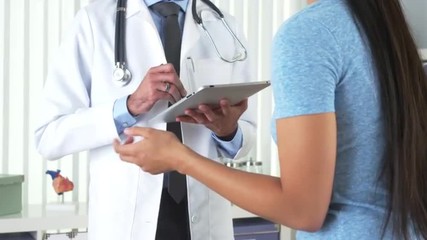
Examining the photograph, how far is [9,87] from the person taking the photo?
8.44 ft

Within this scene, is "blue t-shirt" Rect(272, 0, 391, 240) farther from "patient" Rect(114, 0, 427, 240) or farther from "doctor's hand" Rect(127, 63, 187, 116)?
"doctor's hand" Rect(127, 63, 187, 116)

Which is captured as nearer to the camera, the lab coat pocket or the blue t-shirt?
the blue t-shirt

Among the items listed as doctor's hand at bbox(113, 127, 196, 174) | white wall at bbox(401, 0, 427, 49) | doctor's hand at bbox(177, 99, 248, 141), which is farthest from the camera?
white wall at bbox(401, 0, 427, 49)

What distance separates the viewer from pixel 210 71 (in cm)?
153

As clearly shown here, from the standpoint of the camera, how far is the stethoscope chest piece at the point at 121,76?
1433 millimetres

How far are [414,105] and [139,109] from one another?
68cm

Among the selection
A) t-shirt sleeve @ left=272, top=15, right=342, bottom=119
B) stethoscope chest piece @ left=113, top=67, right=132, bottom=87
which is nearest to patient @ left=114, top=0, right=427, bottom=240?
t-shirt sleeve @ left=272, top=15, right=342, bottom=119

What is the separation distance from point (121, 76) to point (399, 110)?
0.76m

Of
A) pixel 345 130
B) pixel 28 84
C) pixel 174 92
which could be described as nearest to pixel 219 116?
pixel 174 92

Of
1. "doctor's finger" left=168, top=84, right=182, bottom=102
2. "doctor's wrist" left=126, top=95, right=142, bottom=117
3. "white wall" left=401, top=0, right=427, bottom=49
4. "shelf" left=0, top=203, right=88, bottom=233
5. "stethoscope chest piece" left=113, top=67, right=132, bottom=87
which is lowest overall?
"shelf" left=0, top=203, right=88, bottom=233

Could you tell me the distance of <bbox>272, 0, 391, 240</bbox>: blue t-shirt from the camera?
0.80 m

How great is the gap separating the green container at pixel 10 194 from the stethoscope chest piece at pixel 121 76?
944mm

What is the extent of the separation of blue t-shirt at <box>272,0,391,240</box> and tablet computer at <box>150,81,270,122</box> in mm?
252

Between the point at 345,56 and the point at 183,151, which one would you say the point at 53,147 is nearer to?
the point at 183,151
